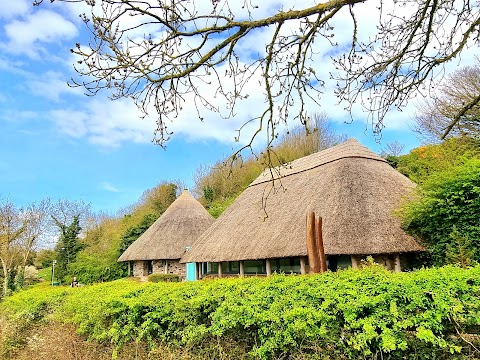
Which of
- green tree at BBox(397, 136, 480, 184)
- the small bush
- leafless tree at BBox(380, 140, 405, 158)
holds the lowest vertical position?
the small bush

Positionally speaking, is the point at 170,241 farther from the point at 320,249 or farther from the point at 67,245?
the point at 320,249

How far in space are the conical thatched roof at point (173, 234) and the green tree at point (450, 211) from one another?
56.8ft

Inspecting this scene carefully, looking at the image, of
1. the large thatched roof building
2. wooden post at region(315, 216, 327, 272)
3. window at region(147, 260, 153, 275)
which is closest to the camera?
wooden post at region(315, 216, 327, 272)

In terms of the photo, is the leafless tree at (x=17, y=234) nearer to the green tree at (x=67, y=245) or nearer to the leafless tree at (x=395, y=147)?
the green tree at (x=67, y=245)

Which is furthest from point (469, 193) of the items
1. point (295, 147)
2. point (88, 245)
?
point (88, 245)

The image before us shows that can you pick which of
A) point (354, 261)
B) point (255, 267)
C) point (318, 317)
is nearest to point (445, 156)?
point (354, 261)

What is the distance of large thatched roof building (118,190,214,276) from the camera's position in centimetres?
2592

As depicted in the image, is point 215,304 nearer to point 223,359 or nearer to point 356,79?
point 223,359

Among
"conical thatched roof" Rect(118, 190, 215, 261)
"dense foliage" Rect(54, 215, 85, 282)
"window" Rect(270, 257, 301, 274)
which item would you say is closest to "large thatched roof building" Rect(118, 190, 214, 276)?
"conical thatched roof" Rect(118, 190, 215, 261)

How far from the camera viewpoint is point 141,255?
26.6 meters

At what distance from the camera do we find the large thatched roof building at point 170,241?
25922mm

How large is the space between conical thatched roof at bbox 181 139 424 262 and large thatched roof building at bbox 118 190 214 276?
18.2ft

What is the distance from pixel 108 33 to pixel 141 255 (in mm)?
24315

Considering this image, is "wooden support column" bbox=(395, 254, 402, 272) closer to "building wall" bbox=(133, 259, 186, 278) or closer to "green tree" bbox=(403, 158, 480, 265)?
"green tree" bbox=(403, 158, 480, 265)
